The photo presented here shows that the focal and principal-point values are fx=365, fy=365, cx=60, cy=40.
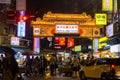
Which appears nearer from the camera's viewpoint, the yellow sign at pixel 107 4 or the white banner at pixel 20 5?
the white banner at pixel 20 5

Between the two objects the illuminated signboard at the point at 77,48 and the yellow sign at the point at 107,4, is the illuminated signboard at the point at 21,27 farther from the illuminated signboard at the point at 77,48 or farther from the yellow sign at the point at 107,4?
the illuminated signboard at the point at 77,48

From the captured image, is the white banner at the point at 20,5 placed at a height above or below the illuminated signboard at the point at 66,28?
above

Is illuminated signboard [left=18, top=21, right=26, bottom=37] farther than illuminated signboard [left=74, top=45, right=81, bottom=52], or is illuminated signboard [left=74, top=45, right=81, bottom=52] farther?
illuminated signboard [left=74, top=45, right=81, bottom=52]

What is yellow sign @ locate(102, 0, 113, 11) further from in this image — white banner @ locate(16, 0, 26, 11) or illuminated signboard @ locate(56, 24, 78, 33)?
white banner @ locate(16, 0, 26, 11)

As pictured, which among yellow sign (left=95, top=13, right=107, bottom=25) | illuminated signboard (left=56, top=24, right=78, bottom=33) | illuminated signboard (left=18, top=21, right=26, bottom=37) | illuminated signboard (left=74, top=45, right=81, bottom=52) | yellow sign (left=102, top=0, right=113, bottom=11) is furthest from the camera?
illuminated signboard (left=74, top=45, right=81, bottom=52)

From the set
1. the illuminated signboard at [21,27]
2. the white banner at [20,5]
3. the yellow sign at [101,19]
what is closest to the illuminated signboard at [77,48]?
the illuminated signboard at [21,27]

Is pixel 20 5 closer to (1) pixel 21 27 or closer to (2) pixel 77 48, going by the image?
(1) pixel 21 27

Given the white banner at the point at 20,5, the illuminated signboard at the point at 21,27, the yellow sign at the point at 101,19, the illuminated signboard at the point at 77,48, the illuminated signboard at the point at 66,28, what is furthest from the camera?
the illuminated signboard at the point at 77,48

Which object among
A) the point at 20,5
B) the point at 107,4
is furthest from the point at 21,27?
the point at 20,5

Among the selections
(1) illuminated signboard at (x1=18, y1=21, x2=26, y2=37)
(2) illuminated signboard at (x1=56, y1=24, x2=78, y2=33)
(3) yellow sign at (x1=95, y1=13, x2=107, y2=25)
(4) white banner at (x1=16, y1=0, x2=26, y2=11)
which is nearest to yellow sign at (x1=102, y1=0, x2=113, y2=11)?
(3) yellow sign at (x1=95, y1=13, x2=107, y2=25)

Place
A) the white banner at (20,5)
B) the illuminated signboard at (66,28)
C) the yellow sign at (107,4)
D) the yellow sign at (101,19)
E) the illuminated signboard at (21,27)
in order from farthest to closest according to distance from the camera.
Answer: the illuminated signboard at (66,28) < the illuminated signboard at (21,27) < the yellow sign at (101,19) < the yellow sign at (107,4) < the white banner at (20,5)

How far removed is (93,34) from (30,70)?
54.3 ft

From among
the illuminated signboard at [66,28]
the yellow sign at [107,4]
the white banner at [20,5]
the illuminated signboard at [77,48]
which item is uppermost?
the yellow sign at [107,4]

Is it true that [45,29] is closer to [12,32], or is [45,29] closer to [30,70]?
[12,32]
